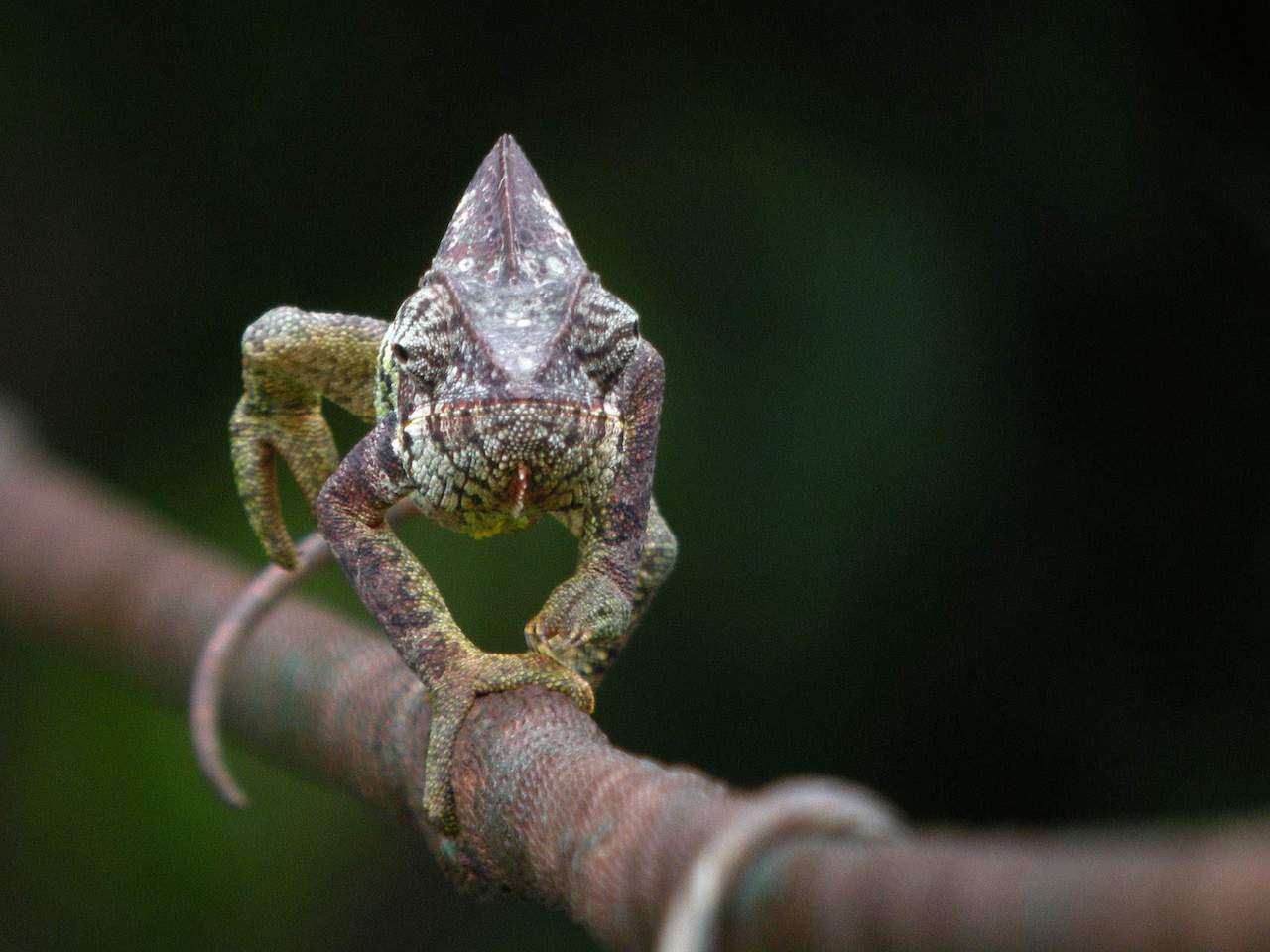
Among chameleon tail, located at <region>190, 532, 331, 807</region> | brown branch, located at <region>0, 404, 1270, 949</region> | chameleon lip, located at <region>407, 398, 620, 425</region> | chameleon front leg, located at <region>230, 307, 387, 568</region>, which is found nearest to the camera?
brown branch, located at <region>0, 404, 1270, 949</region>

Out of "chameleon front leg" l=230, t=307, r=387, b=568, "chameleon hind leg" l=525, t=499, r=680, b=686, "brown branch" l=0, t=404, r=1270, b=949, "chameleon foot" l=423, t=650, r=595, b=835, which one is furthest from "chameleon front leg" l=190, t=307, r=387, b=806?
"chameleon foot" l=423, t=650, r=595, b=835

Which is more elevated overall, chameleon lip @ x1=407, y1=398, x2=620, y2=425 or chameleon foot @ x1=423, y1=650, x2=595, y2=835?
chameleon lip @ x1=407, y1=398, x2=620, y2=425

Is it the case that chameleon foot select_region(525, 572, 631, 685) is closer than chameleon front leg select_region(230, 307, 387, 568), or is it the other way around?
chameleon foot select_region(525, 572, 631, 685)

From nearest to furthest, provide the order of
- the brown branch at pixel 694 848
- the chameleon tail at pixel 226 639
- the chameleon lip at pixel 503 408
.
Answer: the brown branch at pixel 694 848 < the chameleon lip at pixel 503 408 < the chameleon tail at pixel 226 639

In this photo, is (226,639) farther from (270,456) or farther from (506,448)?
(506,448)

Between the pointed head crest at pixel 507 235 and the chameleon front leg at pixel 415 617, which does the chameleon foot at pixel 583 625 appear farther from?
the pointed head crest at pixel 507 235

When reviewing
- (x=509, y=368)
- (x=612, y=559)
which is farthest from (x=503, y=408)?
(x=612, y=559)

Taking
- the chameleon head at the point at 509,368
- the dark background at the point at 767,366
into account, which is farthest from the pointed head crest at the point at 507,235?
the dark background at the point at 767,366

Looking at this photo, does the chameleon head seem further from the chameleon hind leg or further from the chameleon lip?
the chameleon hind leg
